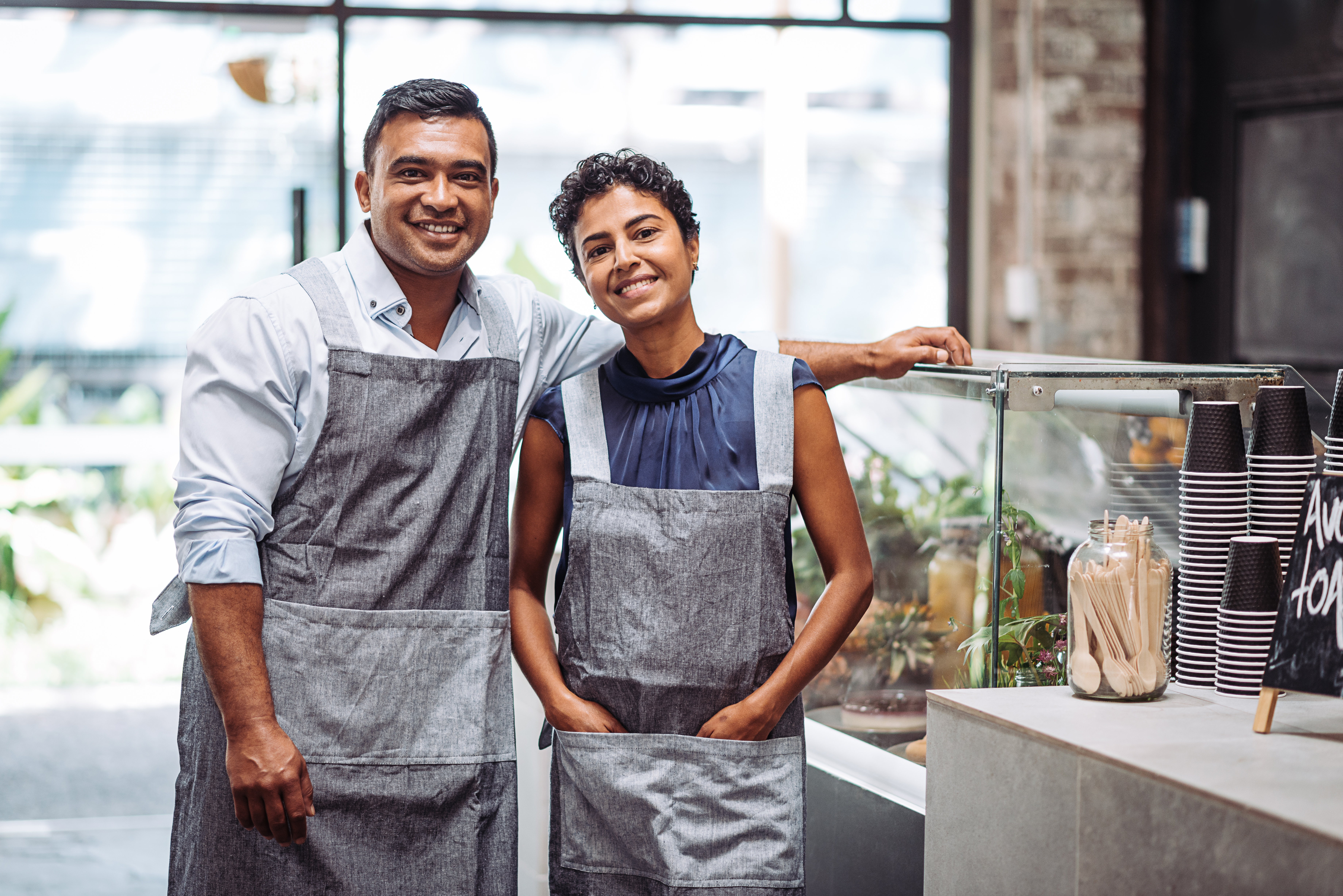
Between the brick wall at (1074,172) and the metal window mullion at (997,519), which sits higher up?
the brick wall at (1074,172)

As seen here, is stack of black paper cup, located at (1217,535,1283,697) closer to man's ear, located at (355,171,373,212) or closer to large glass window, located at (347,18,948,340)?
Result: man's ear, located at (355,171,373,212)

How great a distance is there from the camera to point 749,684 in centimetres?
175

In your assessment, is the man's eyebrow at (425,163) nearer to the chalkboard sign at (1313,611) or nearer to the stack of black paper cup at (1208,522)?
the stack of black paper cup at (1208,522)

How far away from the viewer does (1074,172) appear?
471 centimetres

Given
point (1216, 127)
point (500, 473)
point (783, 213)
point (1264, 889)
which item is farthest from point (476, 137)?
point (1216, 127)

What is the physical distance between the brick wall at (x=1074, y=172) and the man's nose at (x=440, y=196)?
3.21 m

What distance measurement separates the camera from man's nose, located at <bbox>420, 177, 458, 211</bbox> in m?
1.82

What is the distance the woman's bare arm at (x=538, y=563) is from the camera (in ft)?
A: 5.87

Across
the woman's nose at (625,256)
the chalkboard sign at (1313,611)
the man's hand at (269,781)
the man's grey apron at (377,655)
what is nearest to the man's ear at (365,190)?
the man's grey apron at (377,655)

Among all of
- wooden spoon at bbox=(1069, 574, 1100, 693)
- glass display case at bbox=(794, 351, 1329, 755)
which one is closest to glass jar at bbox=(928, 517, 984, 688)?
glass display case at bbox=(794, 351, 1329, 755)

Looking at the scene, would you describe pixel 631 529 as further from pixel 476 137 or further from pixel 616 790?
pixel 476 137

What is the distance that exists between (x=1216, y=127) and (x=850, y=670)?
124 inches

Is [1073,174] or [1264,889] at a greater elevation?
[1073,174]

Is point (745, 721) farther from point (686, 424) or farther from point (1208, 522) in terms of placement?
point (1208, 522)
